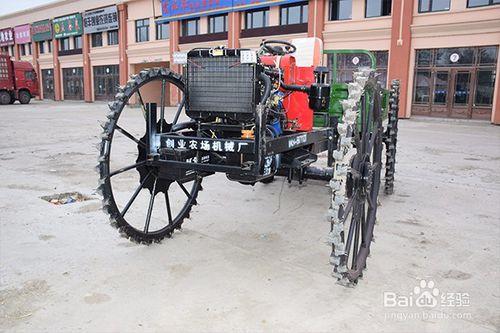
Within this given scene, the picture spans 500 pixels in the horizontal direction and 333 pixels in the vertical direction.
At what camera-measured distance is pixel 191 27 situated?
30312 mm

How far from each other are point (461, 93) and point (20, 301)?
20.4 meters

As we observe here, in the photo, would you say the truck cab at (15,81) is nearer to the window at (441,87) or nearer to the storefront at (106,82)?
the storefront at (106,82)

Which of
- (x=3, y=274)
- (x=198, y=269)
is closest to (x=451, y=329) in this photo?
(x=198, y=269)

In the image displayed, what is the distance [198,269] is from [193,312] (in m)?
0.71

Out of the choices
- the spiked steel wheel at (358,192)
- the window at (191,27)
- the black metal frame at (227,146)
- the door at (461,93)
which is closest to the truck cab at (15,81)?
the window at (191,27)

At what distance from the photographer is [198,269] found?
377 centimetres

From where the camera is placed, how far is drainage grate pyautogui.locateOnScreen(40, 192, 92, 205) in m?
5.81

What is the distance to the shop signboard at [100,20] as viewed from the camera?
113ft

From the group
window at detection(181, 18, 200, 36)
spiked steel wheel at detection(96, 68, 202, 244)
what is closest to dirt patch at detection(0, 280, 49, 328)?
spiked steel wheel at detection(96, 68, 202, 244)

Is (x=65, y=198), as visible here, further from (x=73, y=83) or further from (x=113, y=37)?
(x=73, y=83)

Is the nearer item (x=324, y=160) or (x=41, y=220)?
(x=41, y=220)

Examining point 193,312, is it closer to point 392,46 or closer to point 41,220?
point 41,220

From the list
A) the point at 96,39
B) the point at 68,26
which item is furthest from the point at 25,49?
the point at 96,39

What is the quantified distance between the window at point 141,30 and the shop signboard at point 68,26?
6.94 meters
